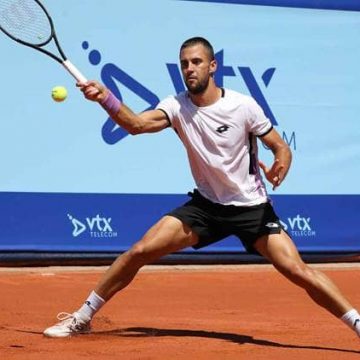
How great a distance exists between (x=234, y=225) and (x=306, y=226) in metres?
4.55

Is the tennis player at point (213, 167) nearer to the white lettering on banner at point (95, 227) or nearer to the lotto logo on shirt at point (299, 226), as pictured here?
the white lettering on banner at point (95, 227)

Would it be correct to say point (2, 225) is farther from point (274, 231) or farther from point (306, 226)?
point (274, 231)

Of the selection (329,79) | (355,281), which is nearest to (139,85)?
(329,79)

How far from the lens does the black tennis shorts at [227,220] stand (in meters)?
5.95

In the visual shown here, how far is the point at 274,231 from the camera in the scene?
590 centimetres

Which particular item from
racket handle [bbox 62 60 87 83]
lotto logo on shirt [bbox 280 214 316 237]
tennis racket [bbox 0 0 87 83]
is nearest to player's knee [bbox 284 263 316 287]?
racket handle [bbox 62 60 87 83]

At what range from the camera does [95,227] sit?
9.77m

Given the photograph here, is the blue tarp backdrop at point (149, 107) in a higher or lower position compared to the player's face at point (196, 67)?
higher

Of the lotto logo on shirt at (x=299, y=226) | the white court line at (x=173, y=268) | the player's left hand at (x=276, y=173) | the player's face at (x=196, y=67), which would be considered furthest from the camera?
the lotto logo on shirt at (x=299, y=226)

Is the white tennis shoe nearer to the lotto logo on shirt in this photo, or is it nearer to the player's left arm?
the player's left arm

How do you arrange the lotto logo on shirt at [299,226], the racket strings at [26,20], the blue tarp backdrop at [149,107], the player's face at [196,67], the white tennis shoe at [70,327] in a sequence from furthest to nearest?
1. the lotto logo on shirt at [299,226]
2. the blue tarp backdrop at [149,107]
3. the racket strings at [26,20]
4. the white tennis shoe at [70,327]
5. the player's face at [196,67]

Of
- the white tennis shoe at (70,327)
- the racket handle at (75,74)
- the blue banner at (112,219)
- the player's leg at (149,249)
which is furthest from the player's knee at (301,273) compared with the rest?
the blue banner at (112,219)

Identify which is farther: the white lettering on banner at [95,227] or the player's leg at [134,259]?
the white lettering on banner at [95,227]

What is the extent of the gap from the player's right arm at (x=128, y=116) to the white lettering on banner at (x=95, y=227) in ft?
12.6
